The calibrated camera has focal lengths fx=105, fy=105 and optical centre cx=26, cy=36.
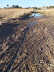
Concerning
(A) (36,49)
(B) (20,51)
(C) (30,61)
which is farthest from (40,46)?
(C) (30,61)

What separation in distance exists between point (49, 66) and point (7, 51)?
2.46m

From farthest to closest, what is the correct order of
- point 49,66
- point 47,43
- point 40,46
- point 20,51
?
point 47,43 < point 40,46 < point 20,51 < point 49,66

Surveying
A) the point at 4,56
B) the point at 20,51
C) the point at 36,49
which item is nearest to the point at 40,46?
the point at 36,49

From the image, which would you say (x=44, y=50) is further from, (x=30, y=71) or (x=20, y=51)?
(x=30, y=71)

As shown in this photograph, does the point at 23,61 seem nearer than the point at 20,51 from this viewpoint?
Yes

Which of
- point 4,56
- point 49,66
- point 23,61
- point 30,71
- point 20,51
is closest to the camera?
point 30,71

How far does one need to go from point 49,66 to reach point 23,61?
1.19 m

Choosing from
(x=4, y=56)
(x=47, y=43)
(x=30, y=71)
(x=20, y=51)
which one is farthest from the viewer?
(x=47, y=43)

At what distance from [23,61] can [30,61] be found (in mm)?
325

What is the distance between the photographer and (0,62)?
4750 millimetres

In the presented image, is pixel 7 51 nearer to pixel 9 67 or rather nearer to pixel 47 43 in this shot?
pixel 9 67

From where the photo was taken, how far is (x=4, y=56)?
525 centimetres

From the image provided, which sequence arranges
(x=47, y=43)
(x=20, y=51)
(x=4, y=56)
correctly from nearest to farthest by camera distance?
(x=4, y=56) → (x=20, y=51) → (x=47, y=43)

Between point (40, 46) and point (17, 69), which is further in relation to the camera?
point (40, 46)
